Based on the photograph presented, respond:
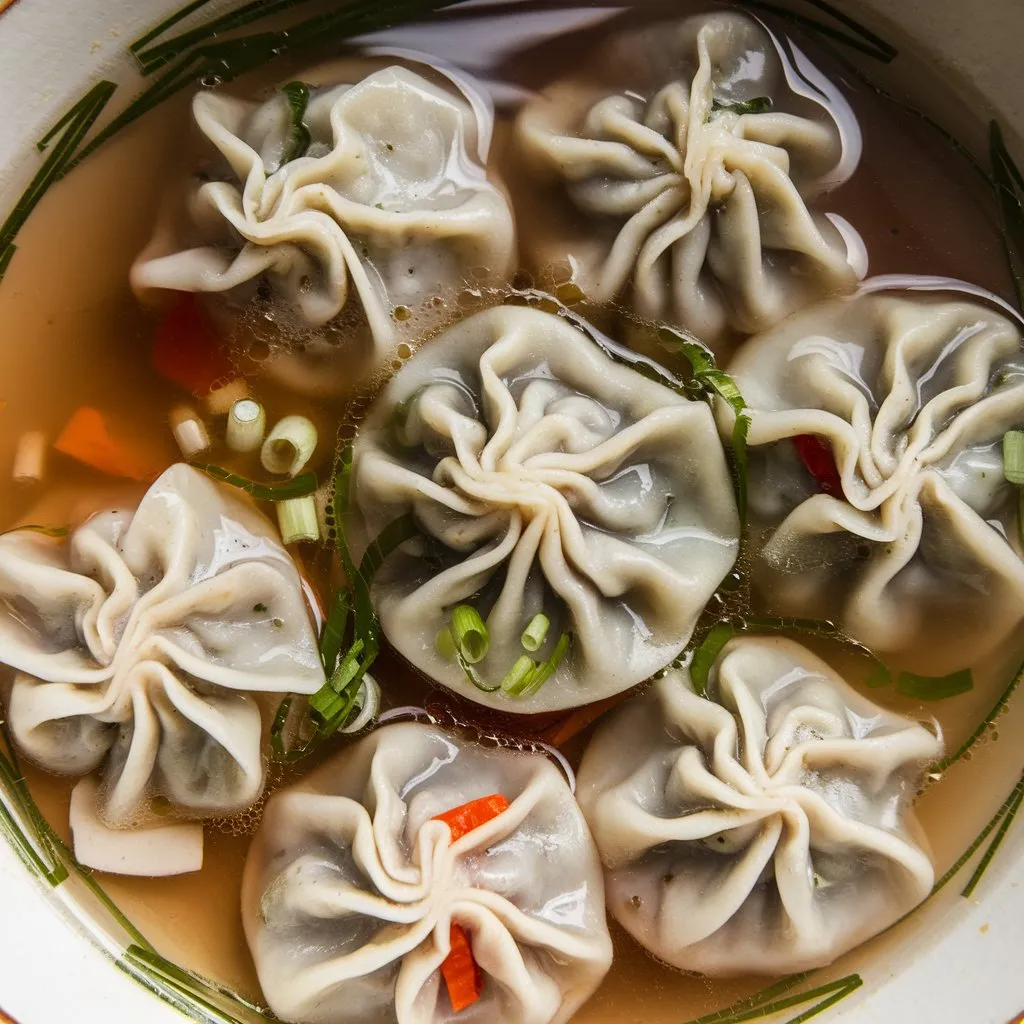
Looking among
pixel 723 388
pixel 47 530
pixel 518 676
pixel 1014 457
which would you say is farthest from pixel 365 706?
pixel 1014 457

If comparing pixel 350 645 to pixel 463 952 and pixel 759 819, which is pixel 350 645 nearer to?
pixel 463 952

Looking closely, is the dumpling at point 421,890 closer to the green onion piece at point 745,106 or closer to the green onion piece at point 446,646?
the green onion piece at point 446,646

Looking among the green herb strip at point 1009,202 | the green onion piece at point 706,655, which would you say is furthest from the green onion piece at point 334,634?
the green herb strip at point 1009,202

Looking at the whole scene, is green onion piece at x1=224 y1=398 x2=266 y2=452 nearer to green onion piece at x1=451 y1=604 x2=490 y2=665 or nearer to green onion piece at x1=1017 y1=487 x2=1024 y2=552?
green onion piece at x1=451 y1=604 x2=490 y2=665

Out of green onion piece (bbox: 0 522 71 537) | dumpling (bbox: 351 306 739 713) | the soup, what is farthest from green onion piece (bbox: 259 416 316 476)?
green onion piece (bbox: 0 522 71 537)

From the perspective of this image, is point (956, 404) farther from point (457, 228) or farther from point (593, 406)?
point (457, 228)

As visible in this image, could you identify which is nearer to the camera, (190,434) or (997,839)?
(997,839)
